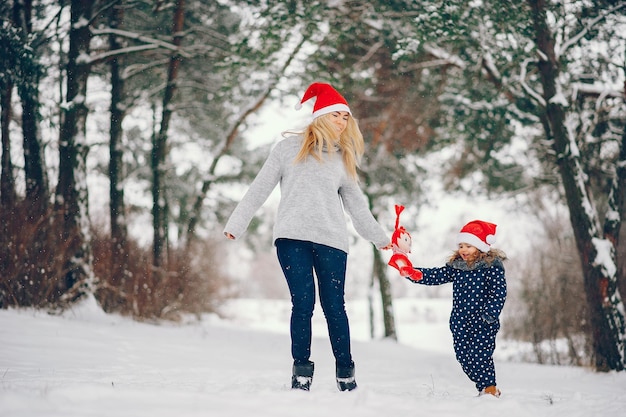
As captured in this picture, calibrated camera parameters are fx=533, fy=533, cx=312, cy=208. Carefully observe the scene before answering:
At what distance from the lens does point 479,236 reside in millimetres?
3736

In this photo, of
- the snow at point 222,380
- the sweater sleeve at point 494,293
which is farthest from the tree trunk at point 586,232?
the sweater sleeve at point 494,293

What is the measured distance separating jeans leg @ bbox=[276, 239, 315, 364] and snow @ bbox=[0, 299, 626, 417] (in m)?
0.28

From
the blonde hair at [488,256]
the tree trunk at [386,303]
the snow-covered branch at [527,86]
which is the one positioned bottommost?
the tree trunk at [386,303]

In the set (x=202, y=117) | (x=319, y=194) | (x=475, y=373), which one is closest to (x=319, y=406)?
(x=319, y=194)

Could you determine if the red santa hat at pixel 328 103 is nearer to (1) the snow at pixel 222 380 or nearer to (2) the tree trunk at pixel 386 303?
(1) the snow at pixel 222 380

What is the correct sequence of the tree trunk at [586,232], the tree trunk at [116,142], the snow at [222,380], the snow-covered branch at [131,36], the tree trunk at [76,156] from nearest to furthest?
the snow at [222,380] < the tree trunk at [586,232] < the tree trunk at [76,156] < the snow-covered branch at [131,36] < the tree trunk at [116,142]

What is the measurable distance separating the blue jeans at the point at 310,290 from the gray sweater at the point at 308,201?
7 centimetres

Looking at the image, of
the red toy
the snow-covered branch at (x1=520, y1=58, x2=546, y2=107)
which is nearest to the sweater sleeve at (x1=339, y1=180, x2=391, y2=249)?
the red toy

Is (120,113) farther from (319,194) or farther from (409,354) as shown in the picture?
(319,194)

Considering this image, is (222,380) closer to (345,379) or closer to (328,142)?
(345,379)

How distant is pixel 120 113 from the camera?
10547 mm

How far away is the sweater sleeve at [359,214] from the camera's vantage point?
340 centimetres

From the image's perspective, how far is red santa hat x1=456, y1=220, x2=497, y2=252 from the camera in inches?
147

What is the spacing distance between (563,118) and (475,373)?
4720 millimetres
